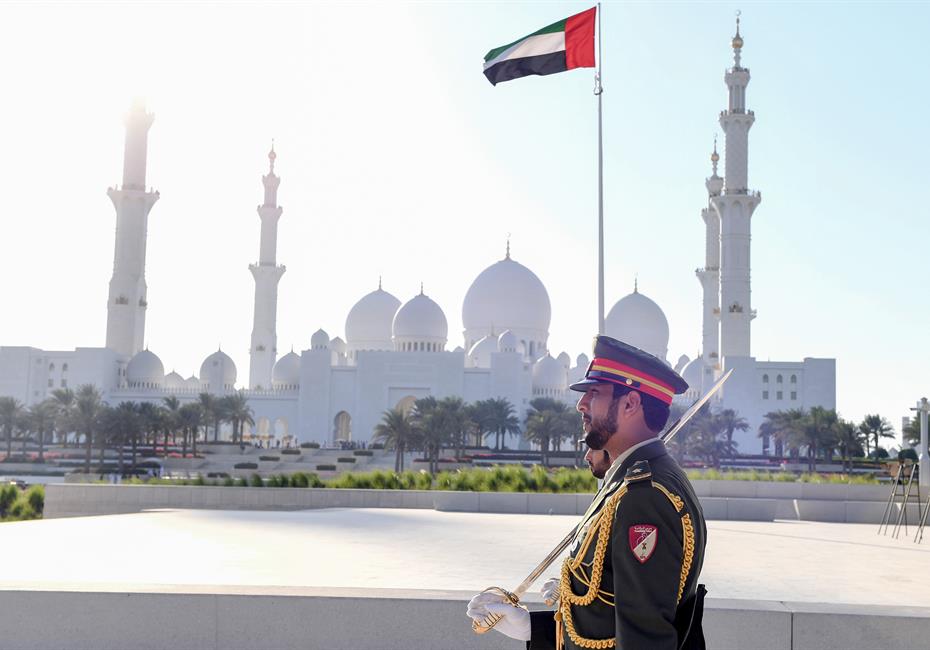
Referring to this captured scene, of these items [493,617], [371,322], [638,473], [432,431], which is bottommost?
[493,617]

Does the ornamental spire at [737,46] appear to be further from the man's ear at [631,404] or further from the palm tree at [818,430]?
the man's ear at [631,404]

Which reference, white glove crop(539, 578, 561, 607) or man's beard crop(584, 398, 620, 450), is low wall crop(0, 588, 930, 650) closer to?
white glove crop(539, 578, 561, 607)

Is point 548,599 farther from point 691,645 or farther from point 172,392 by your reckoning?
point 172,392

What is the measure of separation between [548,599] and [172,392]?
5910 centimetres

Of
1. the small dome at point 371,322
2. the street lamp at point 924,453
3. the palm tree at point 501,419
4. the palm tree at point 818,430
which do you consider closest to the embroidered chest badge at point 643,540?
the street lamp at point 924,453

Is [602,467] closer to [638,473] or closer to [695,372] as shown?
[638,473]

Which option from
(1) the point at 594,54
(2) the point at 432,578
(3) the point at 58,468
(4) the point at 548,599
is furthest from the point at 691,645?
(3) the point at 58,468

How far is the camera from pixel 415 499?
17.8 m

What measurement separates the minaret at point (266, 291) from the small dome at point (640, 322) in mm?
20392

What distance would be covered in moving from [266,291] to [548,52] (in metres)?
49.0

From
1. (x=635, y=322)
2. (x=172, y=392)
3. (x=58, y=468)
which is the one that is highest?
(x=635, y=322)

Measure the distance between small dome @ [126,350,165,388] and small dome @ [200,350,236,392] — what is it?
270 centimetres

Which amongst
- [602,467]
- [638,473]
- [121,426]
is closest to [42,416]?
[121,426]

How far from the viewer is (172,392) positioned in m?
59.6
